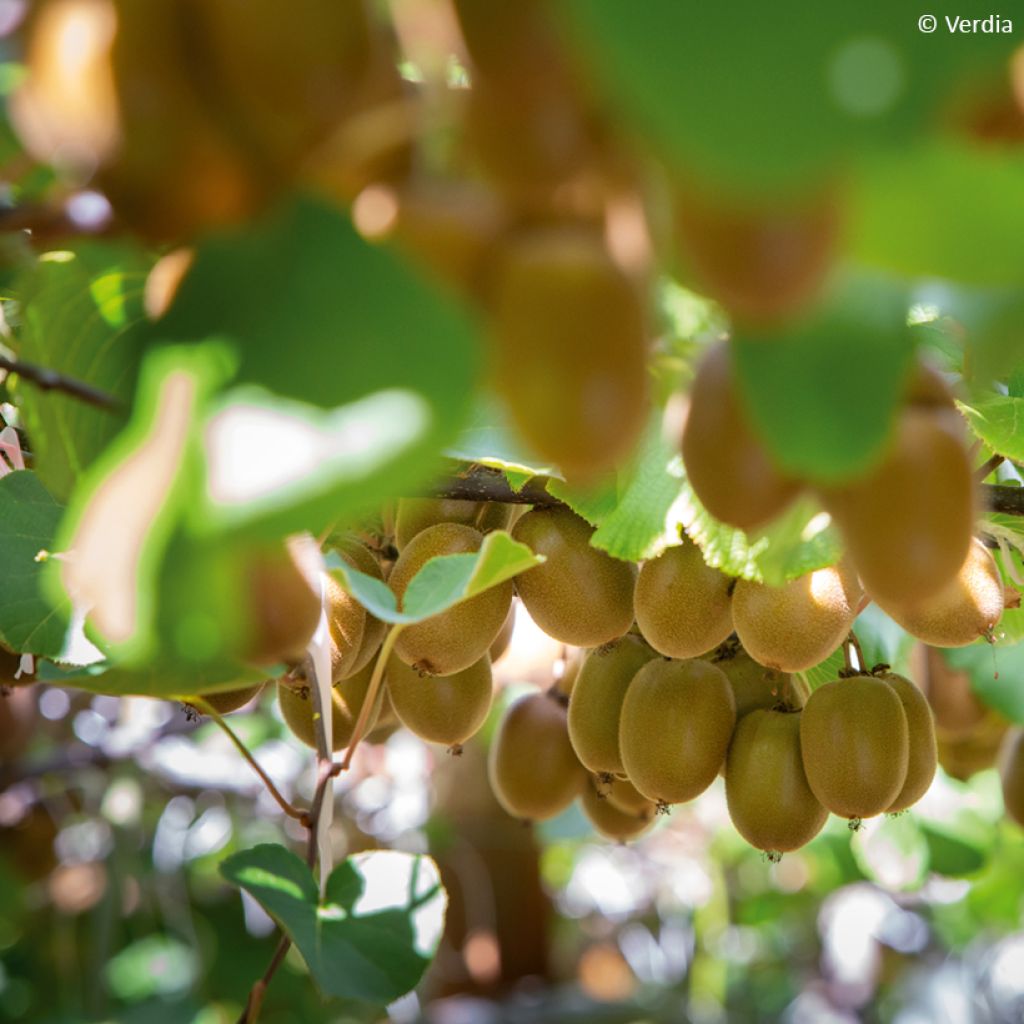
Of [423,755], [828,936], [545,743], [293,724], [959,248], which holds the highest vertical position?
[959,248]

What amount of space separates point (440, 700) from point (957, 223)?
705 mm

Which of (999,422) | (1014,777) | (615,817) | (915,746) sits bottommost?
(1014,777)

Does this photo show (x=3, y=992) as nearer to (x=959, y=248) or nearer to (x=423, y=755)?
(x=423, y=755)

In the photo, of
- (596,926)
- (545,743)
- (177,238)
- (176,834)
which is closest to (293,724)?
(545,743)

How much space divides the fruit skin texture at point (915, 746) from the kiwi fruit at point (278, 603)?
689 mm

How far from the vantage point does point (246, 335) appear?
211 mm

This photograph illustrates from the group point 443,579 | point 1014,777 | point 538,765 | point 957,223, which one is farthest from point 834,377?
point 1014,777

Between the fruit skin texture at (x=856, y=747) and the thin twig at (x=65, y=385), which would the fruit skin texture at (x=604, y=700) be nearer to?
the fruit skin texture at (x=856, y=747)

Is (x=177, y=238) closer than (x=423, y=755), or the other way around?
(x=177, y=238)

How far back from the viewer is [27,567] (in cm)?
74

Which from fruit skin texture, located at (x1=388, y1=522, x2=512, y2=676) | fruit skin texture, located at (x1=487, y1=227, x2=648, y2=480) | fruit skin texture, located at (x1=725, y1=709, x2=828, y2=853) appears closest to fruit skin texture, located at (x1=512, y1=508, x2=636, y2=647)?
fruit skin texture, located at (x1=388, y1=522, x2=512, y2=676)

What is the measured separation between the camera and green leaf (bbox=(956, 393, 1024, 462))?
77cm

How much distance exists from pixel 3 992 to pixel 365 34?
2.08 m

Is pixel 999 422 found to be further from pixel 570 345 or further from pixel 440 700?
pixel 570 345
